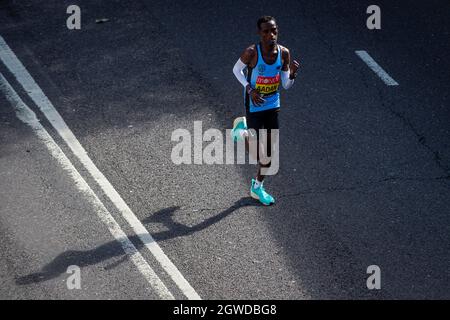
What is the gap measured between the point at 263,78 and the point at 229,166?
1.58 m

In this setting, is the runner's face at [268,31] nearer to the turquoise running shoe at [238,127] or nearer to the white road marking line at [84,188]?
the turquoise running shoe at [238,127]

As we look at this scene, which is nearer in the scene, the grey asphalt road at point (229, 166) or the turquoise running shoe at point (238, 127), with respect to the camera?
the grey asphalt road at point (229, 166)

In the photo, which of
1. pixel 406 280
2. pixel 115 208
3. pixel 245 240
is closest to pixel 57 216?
pixel 115 208

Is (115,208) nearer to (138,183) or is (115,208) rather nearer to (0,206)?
(138,183)

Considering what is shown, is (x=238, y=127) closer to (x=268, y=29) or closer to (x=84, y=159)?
(x=268, y=29)

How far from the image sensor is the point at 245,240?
9.18 meters

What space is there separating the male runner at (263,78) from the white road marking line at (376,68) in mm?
3073

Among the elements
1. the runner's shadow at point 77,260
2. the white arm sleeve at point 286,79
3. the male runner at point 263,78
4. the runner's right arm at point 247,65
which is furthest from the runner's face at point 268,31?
the runner's shadow at point 77,260

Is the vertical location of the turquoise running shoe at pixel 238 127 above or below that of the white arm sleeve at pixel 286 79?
below

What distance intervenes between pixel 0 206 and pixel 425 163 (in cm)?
522

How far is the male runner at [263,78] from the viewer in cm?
916

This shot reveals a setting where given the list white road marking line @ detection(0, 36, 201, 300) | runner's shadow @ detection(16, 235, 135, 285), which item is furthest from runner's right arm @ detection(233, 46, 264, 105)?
runner's shadow @ detection(16, 235, 135, 285)

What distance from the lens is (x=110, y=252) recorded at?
8.92 metres

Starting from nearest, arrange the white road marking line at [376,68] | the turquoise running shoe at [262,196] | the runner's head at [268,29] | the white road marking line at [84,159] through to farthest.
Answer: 1. the white road marking line at [84,159]
2. the runner's head at [268,29]
3. the turquoise running shoe at [262,196]
4. the white road marking line at [376,68]
